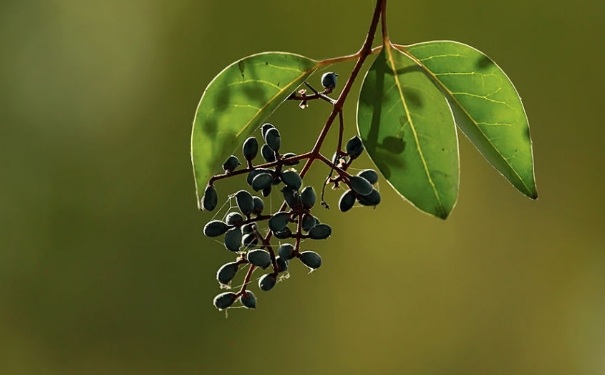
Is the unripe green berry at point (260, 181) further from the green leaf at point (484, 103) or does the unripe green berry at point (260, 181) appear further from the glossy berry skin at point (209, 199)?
the green leaf at point (484, 103)

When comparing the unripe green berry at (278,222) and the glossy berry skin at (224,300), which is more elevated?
the unripe green berry at (278,222)

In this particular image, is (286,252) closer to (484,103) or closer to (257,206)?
(257,206)

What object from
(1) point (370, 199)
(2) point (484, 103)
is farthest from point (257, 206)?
(2) point (484, 103)

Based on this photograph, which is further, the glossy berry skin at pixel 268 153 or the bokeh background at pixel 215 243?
the bokeh background at pixel 215 243

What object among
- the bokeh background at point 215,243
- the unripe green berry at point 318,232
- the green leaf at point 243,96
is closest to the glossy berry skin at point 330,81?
the green leaf at point 243,96

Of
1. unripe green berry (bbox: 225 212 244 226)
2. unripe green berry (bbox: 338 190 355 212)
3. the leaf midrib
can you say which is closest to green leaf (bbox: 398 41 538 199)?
the leaf midrib

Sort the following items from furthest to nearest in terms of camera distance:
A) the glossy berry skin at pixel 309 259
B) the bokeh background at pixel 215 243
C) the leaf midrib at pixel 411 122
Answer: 1. the bokeh background at pixel 215 243
2. the glossy berry skin at pixel 309 259
3. the leaf midrib at pixel 411 122

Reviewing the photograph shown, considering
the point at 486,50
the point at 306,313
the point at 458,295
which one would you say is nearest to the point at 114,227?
the point at 306,313

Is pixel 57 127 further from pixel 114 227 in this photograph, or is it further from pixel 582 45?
pixel 582 45
